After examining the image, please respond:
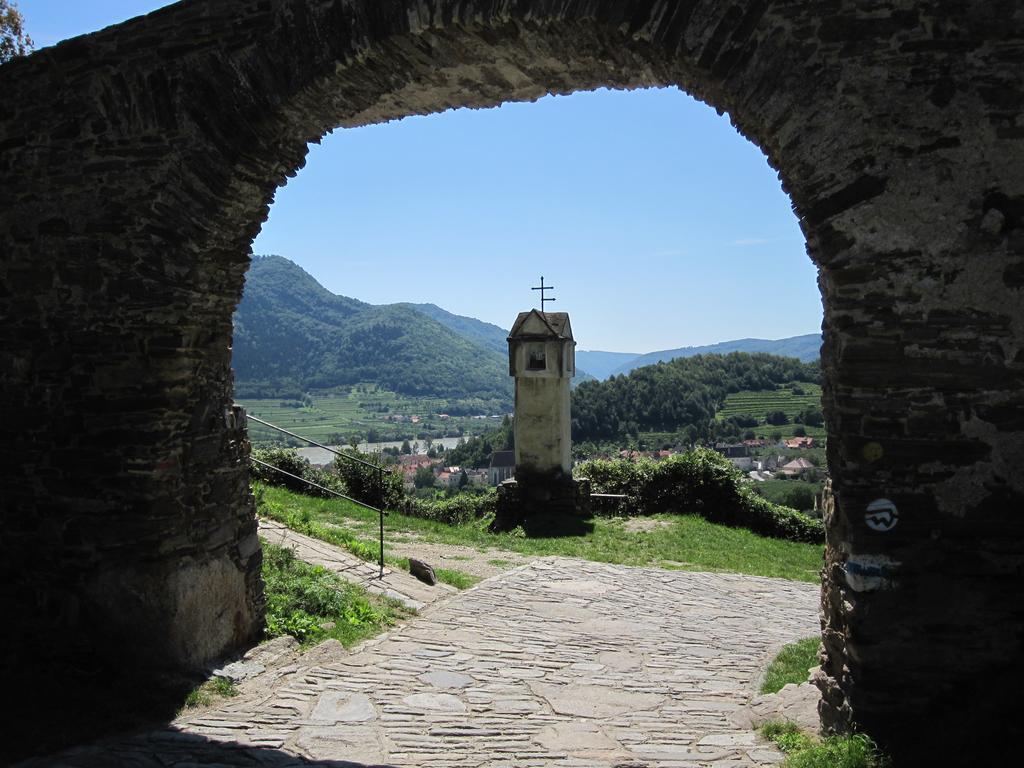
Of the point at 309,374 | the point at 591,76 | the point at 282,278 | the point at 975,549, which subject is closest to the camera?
the point at 975,549

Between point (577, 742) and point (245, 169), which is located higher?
point (245, 169)

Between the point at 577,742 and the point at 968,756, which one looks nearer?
the point at 968,756

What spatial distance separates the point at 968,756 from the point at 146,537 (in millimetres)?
5076

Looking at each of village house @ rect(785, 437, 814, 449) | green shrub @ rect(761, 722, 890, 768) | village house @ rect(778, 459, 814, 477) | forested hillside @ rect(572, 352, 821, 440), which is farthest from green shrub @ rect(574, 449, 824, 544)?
village house @ rect(785, 437, 814, 449)

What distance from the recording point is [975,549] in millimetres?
3746

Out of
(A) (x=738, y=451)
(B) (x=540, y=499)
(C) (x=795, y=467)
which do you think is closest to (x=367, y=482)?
(B) (x=540, y=499)

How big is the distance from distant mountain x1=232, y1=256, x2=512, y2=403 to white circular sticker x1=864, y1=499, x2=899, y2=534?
333 ft

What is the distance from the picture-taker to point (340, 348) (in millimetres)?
119750

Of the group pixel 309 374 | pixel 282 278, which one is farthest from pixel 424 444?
pixel 282 278

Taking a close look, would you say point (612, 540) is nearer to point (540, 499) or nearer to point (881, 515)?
point (540, 499)

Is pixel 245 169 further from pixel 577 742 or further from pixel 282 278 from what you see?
pixel 282 278

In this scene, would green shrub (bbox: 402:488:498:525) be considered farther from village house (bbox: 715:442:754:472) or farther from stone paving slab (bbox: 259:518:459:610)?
village house (bbox: 715:442:754:472)

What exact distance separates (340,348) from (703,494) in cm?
10850

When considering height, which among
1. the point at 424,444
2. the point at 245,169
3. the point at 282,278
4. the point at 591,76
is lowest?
the point at 424,444
